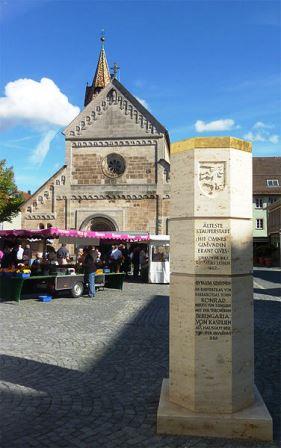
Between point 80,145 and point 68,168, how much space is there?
181 centimetres

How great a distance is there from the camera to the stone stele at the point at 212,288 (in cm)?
453

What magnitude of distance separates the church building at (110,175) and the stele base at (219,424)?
86.9 feet

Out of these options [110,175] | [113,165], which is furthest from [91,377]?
[113,165]

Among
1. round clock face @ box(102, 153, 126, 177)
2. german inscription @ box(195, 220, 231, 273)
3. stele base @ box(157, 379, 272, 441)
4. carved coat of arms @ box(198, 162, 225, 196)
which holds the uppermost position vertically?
round clock face @ box(102, 153, 126, 177)

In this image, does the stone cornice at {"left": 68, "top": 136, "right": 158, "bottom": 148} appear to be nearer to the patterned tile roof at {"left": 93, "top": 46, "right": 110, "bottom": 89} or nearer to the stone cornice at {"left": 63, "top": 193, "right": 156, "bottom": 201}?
the stone cornice at {"left": 63, "top": 193, "right": 156, "bottom": 201}

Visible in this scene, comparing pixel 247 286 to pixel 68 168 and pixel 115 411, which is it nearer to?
pixel 115 411

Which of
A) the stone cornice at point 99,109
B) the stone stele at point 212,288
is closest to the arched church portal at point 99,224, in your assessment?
the stone cornice at point 99,109

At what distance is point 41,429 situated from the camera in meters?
4.31

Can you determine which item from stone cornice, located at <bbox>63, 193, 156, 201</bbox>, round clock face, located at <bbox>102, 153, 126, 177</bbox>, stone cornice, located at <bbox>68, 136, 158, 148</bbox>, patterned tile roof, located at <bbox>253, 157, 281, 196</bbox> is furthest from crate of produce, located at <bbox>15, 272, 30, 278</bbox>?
patterned tile roof, located at <bbox>253, 157, 281, 196</bbox>

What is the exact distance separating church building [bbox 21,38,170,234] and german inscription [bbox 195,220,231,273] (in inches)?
1030

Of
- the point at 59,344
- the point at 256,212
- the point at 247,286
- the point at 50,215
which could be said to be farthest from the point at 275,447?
the point at 256,212

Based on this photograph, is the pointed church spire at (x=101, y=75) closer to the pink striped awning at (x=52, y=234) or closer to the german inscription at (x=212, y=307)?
the pink striped awning at (x=52, y=234)

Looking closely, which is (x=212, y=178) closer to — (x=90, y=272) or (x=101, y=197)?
(x=90, y=272)

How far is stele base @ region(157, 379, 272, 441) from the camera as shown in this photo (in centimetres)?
424
